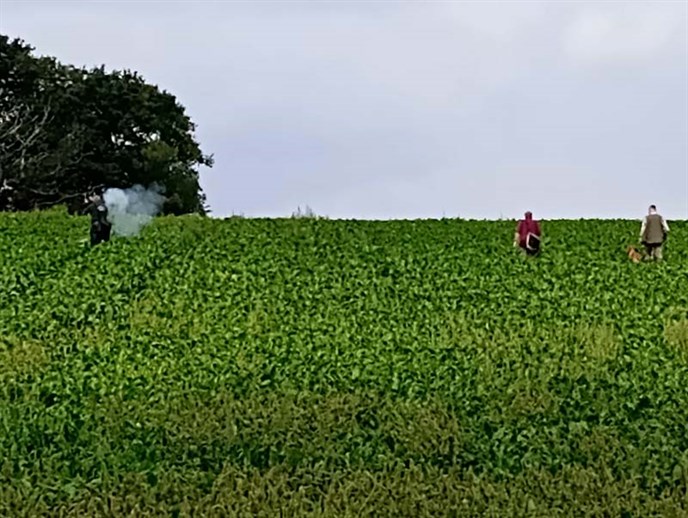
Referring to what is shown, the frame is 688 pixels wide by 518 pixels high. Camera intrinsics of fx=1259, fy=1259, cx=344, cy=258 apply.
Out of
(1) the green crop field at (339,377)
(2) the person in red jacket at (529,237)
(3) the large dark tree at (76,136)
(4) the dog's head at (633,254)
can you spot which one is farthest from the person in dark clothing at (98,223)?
(3) the large dark tree at (76,136)

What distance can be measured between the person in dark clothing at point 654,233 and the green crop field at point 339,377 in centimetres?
42

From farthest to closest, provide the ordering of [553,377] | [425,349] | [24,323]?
[24,323]
[425,349]
[553,377]

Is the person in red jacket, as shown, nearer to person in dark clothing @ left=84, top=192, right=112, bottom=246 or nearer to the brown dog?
the brown dog

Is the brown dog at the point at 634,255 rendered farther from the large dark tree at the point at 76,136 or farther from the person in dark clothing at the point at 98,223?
the large dark tree at the point at 76,136

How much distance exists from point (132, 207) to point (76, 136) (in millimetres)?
10016

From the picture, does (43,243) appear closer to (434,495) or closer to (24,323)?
(24,323)

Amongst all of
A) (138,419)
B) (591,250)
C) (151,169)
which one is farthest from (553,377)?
(151,169)

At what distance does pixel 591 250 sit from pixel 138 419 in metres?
15.7

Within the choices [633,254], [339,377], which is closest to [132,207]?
[633,254]

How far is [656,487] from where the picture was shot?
30.2 ft

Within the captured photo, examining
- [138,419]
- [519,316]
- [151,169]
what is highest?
[151,169]

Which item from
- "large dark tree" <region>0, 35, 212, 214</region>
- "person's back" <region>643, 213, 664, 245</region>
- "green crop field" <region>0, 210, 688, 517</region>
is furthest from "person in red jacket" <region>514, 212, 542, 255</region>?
"large dark tree" <region>0, 35, 212, 214</region>

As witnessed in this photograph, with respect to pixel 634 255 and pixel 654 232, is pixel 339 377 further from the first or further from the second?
pixel 634 255

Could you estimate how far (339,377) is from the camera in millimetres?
14094
